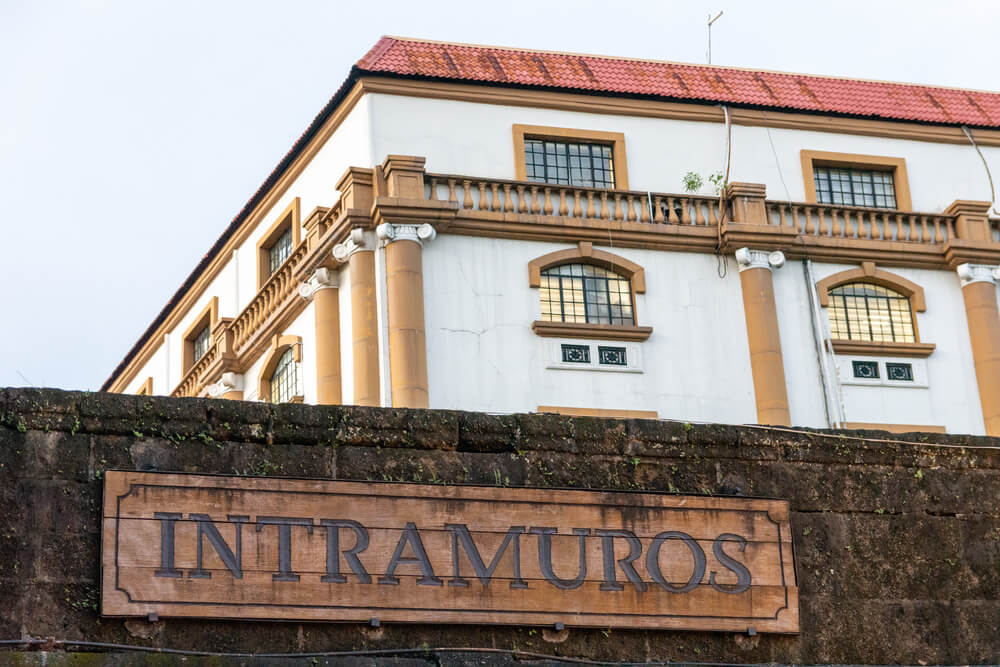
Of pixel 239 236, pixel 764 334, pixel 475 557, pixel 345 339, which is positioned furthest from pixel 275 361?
pixel 475 557

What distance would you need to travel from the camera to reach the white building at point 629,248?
2684cm

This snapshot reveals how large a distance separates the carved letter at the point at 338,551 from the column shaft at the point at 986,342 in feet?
65.2

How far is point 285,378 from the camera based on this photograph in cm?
2997

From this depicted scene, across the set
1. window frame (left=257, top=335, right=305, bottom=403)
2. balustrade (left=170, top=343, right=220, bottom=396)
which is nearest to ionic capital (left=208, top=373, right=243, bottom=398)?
balustrade (left=170, top=343, right=220, bottom=396)

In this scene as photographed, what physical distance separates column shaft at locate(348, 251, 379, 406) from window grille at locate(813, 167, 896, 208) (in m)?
8.71

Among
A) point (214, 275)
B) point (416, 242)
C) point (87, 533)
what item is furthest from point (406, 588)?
point (214, 275)

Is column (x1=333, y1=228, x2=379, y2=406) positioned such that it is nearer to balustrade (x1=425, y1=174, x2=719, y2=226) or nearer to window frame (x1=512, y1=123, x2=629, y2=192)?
balustrade (x1=425, y1=174, x2=719, y2=226)

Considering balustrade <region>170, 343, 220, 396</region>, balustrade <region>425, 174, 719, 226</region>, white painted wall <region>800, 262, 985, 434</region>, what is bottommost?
white painted wall <region>800, 262, 985, 434</region>

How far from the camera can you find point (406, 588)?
10781 millimetres

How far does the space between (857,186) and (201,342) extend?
1464cm

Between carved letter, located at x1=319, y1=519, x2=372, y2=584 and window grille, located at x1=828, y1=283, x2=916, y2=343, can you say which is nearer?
carved letter, located at x1=319, y1=519, x2=372, y2=584

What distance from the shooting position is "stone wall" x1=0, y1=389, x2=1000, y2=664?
33.8 feet

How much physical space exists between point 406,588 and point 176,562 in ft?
4.80

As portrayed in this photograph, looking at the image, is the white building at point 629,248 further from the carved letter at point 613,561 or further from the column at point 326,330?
the carved letter at point 613,561
